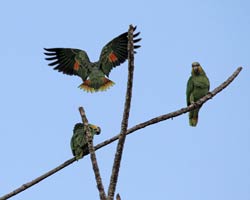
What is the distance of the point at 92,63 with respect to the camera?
11.5 metres

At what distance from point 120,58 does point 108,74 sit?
0.54m

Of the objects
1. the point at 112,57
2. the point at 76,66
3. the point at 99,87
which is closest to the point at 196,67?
the point at 99,87

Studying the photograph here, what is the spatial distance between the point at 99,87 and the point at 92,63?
887 mm

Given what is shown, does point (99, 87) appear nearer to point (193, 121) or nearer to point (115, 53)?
point (115, 53)

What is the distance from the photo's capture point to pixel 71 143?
895cm

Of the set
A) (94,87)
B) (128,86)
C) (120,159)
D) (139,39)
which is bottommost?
(120,159)

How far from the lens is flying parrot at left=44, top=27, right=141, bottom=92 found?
11009mm

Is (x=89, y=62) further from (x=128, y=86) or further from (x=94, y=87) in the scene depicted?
(x=128, y=86)

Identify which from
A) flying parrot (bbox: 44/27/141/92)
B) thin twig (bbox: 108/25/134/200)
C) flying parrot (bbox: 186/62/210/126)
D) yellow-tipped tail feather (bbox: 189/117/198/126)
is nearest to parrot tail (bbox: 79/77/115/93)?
flying parrot (bbox: 44/27/141/92)

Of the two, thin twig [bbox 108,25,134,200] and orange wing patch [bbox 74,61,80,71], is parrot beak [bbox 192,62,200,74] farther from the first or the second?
thin twig [bbox 108,25,134,200]

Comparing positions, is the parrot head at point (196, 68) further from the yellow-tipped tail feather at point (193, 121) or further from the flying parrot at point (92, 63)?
the flying parrot at point (92, 63)

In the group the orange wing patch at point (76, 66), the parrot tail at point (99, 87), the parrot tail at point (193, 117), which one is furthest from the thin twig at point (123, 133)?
the orange wing patch at point (76, 66)

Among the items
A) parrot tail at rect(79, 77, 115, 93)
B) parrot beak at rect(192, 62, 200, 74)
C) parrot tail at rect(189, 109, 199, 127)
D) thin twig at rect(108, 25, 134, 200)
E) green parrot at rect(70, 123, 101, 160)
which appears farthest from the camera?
parrot tail at rect(79, 77, 115, 93)

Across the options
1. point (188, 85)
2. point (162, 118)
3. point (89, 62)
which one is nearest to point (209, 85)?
point (188, 85)
